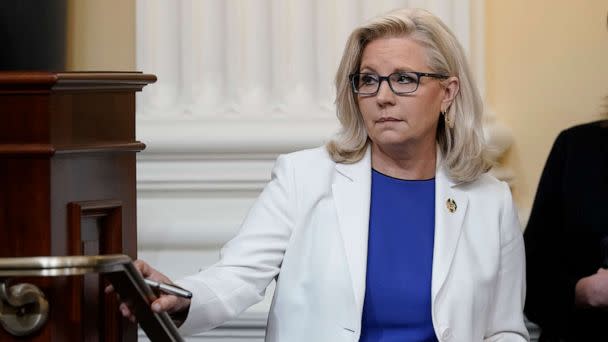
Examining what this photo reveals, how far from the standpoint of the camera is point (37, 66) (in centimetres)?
381

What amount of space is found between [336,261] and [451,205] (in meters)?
0.35

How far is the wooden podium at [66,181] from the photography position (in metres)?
1.99

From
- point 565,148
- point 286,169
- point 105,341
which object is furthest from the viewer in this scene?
point 565,148

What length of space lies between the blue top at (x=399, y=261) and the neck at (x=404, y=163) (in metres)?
0.02

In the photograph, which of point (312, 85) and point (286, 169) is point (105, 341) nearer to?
point (286, 169)

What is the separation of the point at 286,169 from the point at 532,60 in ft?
4.25

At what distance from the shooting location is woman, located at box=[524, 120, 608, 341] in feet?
11.1

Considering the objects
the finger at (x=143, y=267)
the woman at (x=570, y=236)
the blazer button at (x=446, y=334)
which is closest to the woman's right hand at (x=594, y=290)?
the woman at (x=570, y=236)

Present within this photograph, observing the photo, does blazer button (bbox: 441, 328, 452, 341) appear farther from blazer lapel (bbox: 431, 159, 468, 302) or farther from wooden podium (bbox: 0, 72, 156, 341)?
wooden podium (bbox: 0, 72, 156, 341)

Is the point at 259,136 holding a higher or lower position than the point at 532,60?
lower

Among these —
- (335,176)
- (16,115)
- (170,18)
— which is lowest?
(335,176)

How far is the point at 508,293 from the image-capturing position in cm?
312

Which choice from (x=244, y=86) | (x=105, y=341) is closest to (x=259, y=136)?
(x=244, y=86)

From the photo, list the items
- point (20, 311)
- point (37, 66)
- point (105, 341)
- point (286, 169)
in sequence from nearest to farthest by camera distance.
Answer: point (20, 311) → point (105, 341) → point (286, 169) → point (37, 66)
